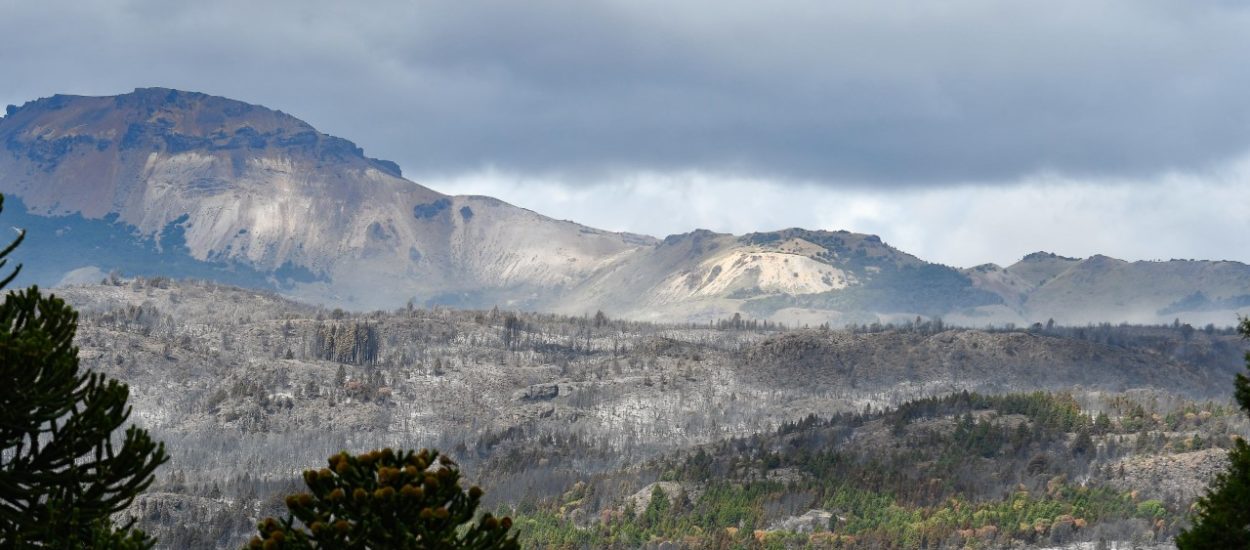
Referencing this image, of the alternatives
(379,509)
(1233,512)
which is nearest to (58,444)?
(379,509)

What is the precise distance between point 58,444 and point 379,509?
7279 mm

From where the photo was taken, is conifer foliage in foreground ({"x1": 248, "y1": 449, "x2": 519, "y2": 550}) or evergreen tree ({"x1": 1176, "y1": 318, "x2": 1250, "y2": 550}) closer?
conifer foliage in foreground ({"x1": 248, "y1": 449, "x2": 519, "y2": 550})

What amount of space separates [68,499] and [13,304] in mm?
4053

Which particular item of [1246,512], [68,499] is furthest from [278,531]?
[1246,512]

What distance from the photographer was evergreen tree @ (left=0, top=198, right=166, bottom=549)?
28297mm

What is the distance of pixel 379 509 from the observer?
1052 inches

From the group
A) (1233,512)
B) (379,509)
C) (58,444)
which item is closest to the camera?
(379,509)

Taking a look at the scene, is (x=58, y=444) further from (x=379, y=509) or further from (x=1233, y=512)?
(x=1233, y=512)

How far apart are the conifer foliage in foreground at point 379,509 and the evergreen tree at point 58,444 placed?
11.7ft

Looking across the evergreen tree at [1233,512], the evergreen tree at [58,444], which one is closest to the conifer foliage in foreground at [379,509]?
the evergreen tree at [58,444]

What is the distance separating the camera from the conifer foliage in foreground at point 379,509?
86.8 ft

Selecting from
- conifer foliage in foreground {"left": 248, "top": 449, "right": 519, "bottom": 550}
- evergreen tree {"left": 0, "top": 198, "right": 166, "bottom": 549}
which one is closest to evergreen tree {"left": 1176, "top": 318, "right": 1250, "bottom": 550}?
conifer foliage in foreground {"left": 248, "top": 449, "right": 519, "bottom": 550}

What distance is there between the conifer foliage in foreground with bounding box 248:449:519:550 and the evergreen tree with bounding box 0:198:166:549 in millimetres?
3553

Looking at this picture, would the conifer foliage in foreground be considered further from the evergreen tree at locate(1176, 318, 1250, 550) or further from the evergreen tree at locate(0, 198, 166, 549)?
the evergreen tree at locate(1176, 318, 1250, 550)
